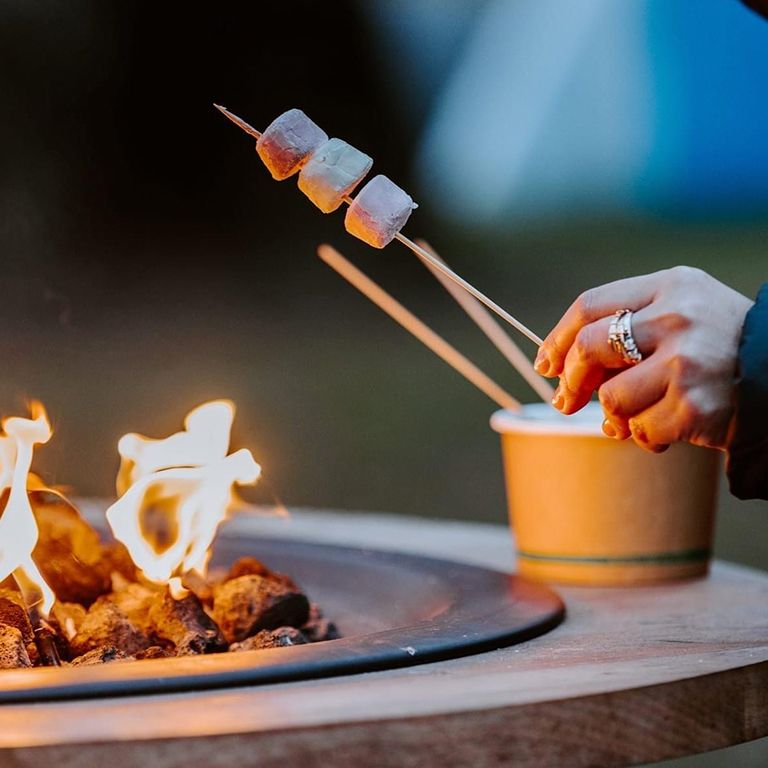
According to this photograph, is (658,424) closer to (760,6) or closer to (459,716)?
(459,716)

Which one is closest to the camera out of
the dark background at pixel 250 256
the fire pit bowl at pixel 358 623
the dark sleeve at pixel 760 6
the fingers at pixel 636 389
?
the fire pit bowl at pixel 358 623

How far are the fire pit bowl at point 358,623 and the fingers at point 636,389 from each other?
209 millimetres

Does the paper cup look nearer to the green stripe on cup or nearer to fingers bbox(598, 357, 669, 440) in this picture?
the green stripe on cup

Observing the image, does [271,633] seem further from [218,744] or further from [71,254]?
[71,254]

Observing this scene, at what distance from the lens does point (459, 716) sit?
2.44ft

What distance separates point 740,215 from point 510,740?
3.96m

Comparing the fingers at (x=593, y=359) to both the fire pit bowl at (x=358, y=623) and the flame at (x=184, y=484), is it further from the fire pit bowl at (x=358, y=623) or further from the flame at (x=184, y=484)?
the flame at (x=184, y=484)

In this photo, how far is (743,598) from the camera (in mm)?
1229

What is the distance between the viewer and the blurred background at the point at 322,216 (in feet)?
15.0

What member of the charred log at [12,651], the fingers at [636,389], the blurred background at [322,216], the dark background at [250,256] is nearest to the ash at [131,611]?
the charred log at [12,651]

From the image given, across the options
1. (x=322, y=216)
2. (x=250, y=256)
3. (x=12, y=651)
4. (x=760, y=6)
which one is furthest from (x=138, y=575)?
(x=250, y=256)

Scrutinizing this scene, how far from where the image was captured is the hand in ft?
3.02

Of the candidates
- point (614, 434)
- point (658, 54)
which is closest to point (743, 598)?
point (614, 434)

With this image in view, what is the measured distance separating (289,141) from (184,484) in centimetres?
Answer: 41
